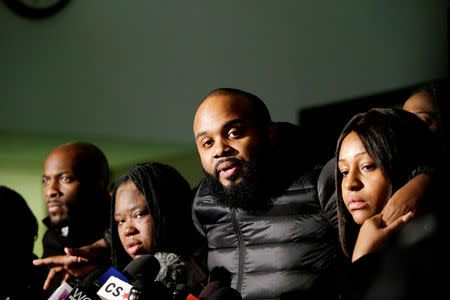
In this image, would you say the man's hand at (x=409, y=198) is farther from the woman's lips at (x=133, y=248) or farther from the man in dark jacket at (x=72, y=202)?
the man in dark jacket at (x=72, y=202)

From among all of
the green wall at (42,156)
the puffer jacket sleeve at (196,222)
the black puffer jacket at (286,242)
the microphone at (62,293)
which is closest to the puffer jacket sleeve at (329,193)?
the black puffer jacket at (286,242)

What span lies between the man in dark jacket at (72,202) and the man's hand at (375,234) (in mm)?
1257

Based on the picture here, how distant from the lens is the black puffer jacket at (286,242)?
5.10ft

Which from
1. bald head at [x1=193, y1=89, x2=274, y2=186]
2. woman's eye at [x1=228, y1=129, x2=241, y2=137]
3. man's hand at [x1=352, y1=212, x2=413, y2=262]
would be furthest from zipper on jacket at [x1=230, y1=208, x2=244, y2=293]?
man's hand at [x1=352, y1=212, x2=413, y2=262]

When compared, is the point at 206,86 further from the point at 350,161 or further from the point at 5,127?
the point at 350,161

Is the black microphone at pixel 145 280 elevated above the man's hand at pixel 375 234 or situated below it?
below

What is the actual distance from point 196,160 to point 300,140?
4.22 ft

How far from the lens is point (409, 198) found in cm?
124

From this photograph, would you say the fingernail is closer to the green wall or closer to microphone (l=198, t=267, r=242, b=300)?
microphone (l=198, t=267, r=242, b=300)

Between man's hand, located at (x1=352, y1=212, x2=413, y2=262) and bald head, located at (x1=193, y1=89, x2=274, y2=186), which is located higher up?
bald head, located at (x1=193, y1=89, x2=274, y2=186)

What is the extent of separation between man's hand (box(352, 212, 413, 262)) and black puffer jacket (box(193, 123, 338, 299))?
0.26 meters

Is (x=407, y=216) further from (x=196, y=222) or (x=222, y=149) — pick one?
(x=196, y=222)

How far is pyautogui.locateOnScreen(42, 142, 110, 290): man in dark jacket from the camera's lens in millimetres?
2240

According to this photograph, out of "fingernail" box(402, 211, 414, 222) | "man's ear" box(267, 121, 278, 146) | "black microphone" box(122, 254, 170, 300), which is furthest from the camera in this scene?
"man's ear" box(267, 121, 278, 146)
